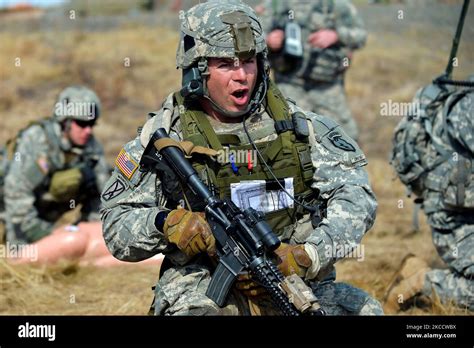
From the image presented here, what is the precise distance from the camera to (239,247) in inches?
165

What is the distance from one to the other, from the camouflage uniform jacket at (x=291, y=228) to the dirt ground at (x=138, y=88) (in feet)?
5.94

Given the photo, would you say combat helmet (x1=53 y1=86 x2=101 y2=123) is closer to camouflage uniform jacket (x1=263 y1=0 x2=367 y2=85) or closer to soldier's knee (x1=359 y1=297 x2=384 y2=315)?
camouflage uniform jacket (x1=263 y1=0 x2=367 y2=85)

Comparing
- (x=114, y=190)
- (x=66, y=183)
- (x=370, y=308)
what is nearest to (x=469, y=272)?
(x=370, y=308)

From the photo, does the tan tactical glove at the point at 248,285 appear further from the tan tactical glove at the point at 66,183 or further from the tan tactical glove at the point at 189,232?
the tan tactical glove at the point at 66,183

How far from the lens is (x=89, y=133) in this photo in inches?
331

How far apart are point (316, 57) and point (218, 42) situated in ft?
17.3

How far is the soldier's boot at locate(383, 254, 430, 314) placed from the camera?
651 cm

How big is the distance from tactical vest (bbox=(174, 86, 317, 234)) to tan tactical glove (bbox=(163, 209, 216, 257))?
0.28 m

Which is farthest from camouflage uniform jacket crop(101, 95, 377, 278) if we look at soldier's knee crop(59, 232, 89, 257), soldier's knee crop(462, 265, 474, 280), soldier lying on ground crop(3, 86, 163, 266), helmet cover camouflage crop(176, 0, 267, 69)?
soldier lying on ground crop(3, 86, 163, 266)

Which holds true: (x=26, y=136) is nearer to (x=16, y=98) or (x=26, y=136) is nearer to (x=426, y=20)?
(x=16, y=98)

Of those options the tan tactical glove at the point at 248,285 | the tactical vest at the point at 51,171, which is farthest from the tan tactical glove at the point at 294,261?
the tactical vest at the point at 51,171

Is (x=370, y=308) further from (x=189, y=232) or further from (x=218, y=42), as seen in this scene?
(x=218, y=42)

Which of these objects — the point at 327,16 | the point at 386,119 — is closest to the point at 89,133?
the point at 327,16
